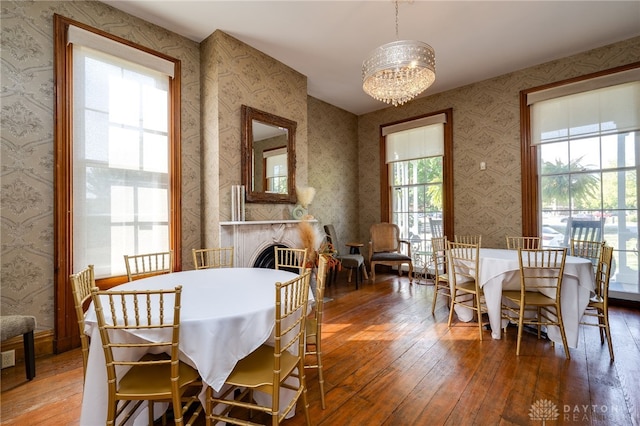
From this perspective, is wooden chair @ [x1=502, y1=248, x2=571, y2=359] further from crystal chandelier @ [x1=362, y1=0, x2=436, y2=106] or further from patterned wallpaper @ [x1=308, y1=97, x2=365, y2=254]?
patterned wallpaper @ [x1=308, y1=97, x2=365, y2=254]

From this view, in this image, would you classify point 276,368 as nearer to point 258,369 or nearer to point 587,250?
point 258,369

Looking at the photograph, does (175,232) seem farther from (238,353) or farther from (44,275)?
(238,353)

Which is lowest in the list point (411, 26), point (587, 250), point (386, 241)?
point (386, 241)

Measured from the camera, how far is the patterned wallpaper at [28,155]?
221cm

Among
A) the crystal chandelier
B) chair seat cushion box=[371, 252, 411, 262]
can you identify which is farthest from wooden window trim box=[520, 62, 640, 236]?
the crystal chandelier

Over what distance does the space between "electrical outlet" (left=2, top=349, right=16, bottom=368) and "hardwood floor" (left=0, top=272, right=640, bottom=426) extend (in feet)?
0.17

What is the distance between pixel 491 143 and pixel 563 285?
2.62 meters

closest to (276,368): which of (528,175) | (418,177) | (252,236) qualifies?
(252,236)

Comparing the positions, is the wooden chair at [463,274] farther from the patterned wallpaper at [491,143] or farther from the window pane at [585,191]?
the window pane at [585,191]

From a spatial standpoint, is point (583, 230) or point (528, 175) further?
point (528, 175)

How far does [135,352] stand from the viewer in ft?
4.65

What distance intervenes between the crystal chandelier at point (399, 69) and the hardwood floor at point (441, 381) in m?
2.34

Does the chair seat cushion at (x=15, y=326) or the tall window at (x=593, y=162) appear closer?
the chair seat cushion at (x=15, y=326)

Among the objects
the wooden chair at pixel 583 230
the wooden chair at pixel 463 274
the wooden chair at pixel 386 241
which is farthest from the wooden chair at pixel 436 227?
the wooden chair at pixel 463 274
